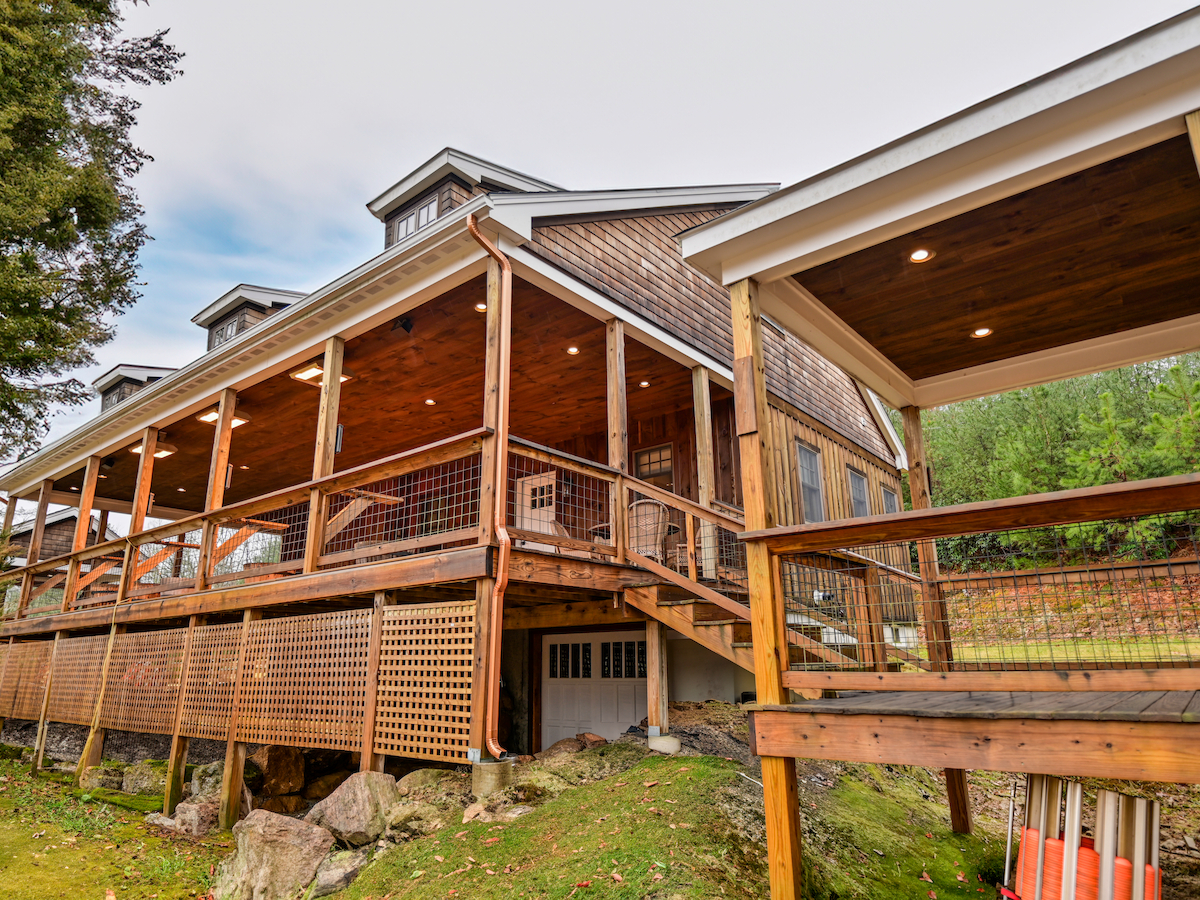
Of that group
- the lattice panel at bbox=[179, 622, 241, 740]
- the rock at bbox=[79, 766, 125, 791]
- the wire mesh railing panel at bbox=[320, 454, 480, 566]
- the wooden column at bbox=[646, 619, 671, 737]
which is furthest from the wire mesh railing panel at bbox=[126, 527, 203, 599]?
the wooden column at bbox=[646, 619, 671, 737]

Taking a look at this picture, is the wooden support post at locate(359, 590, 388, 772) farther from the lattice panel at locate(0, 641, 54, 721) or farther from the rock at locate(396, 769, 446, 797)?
the lattice panel at locate(0, 641, 54, 721)

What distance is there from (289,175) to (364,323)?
206 feet

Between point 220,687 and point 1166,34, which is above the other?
point 1166,34

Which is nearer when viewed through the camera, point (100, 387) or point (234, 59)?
point (100, 387)

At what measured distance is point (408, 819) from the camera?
191 inches

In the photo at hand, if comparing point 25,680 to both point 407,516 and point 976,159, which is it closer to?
point 407,516

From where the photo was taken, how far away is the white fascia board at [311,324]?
6691 millimetres

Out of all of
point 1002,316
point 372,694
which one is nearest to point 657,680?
point 372,694

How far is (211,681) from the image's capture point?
7.42m

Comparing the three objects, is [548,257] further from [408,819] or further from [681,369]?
[408,819]

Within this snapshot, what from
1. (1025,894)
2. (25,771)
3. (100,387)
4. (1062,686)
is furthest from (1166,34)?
(100,387)

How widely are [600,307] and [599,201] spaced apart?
56.1 inches

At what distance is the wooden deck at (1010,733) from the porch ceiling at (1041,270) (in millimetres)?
2577

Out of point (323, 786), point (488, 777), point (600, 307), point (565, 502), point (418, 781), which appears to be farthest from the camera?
point (565, 502)
